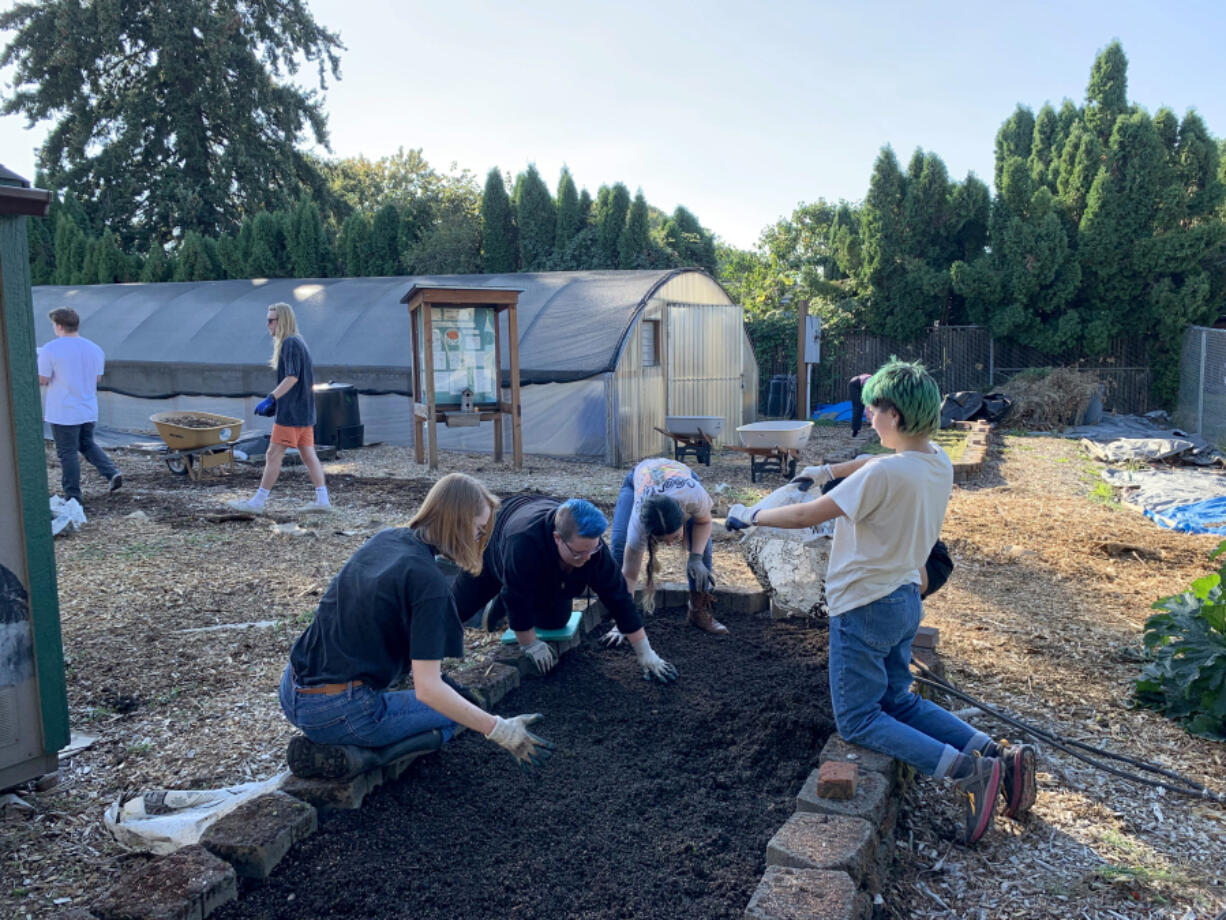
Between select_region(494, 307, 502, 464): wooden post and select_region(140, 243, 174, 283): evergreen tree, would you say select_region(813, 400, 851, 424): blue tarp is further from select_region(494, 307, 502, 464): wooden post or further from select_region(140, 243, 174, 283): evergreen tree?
select_region(140, 243, 174, 283): evergreen tree

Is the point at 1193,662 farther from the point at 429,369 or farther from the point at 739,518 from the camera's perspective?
the point at 429,369

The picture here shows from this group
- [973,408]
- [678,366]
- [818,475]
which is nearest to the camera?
[818,475]

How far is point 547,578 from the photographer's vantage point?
13.6ft

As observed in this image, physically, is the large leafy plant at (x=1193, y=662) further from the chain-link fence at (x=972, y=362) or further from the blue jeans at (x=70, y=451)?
the chain-link fence at (x=972, y=362)

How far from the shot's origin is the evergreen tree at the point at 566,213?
2172 centimetres

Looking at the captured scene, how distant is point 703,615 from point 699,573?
274 millimetres

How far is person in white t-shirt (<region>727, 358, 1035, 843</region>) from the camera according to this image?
2977 millimetres

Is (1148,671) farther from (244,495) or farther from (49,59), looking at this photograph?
(49,59)

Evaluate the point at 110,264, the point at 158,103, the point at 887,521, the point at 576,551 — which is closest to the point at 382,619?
the point at 576,551

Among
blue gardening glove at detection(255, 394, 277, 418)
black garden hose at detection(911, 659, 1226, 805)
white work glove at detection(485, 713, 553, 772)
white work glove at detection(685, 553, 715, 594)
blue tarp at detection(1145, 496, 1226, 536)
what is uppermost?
blue gardening glove at detection(255, 394, 277, 418)

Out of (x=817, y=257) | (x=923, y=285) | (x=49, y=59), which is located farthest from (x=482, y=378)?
(x=49, y=59)

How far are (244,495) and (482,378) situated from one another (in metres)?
3.58

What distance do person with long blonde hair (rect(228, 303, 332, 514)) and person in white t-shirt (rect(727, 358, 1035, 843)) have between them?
5702mm

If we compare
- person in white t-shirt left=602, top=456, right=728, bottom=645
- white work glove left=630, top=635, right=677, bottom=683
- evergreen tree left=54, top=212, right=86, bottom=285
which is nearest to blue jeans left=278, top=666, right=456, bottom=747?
white work glove left=630, top=635, right=677, bottom=683
